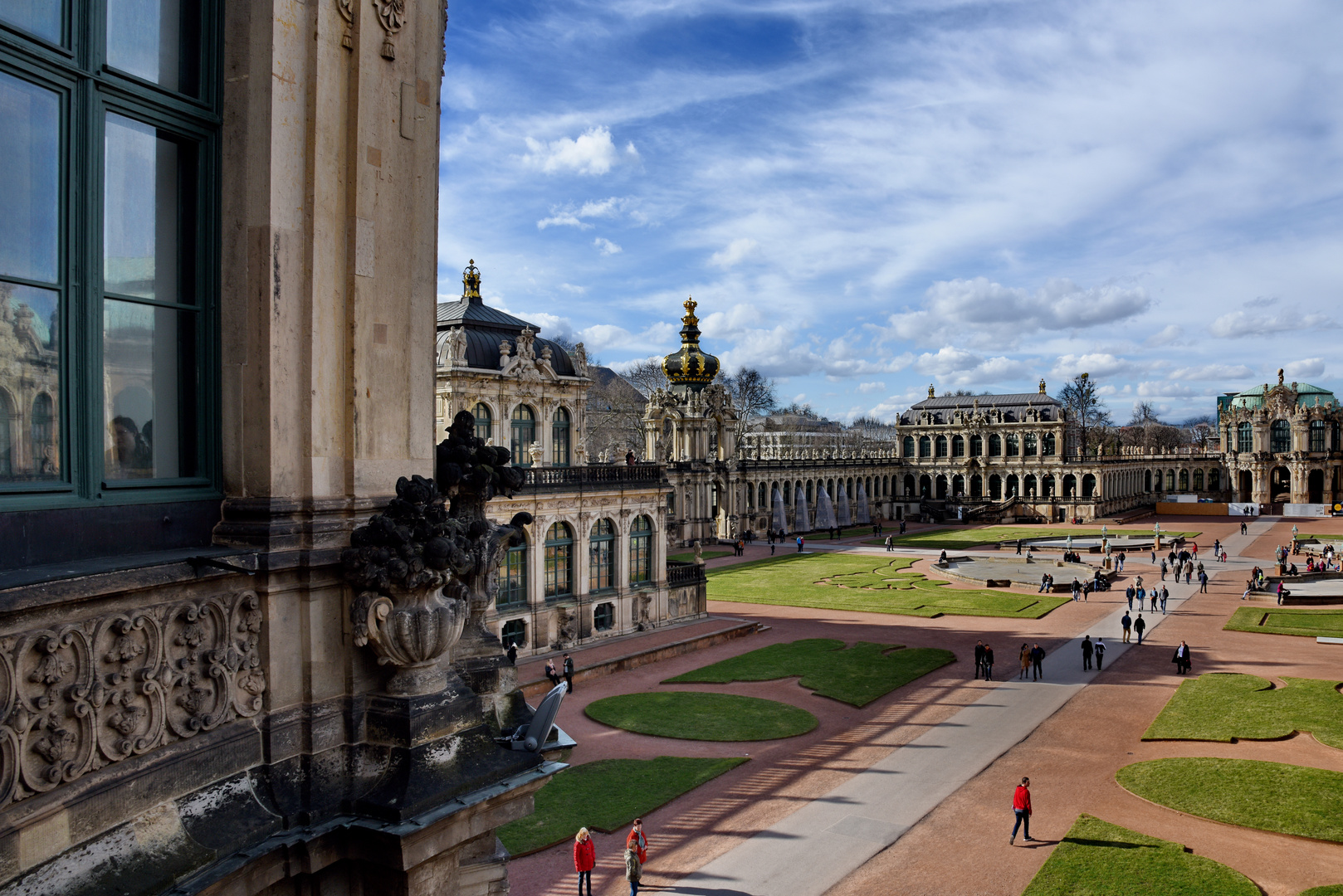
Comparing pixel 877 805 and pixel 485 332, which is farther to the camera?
pixel 485 332

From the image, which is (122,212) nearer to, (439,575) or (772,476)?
(439,575)

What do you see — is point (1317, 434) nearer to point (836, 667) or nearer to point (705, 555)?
point (705, 555)

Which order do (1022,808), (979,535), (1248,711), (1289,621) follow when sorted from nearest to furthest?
(1022,808) → (1248,711) → (1289,621) → (979,535)

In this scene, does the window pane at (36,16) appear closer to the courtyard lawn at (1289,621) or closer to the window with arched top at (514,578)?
the window with arched top at (514,578)

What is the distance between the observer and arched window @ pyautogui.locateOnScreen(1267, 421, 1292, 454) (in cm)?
10169

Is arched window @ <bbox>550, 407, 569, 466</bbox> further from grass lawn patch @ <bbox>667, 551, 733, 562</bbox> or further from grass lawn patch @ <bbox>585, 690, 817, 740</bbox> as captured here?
grass lawn patch @ <bbox>667, 551, 733, 562</bbox>

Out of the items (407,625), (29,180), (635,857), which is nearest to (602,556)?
(635,857)

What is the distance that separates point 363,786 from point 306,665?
678mm

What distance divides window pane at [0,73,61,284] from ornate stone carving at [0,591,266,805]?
146 centimetres

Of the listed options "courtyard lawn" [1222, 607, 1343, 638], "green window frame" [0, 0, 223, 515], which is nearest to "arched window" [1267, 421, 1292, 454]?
"courtyard lawn" [1222, 607, 1343, 638]

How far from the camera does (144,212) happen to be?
160 inches

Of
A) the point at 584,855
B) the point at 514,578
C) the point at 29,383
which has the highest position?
the point at 29,383

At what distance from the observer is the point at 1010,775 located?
20.4 metres

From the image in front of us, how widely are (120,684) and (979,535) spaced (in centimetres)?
7863
